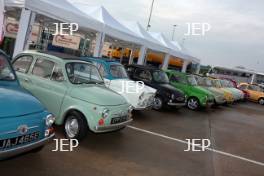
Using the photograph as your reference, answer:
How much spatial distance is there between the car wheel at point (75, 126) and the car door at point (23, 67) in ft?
4.26

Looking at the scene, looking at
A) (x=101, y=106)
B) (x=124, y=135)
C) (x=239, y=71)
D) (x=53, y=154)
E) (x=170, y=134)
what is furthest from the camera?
(x=239, y=71)

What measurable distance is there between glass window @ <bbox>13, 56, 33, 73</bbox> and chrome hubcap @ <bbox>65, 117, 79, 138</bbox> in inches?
63.5

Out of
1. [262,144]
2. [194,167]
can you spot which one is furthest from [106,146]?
[262,144]

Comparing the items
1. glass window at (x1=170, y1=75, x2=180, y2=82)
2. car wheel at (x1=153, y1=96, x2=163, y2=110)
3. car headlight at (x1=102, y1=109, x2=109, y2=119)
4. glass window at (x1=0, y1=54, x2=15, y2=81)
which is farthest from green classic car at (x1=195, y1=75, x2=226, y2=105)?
glass window at (x1=0, y1=54, x2=15, y2=81)

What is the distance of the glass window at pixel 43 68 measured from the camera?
6688 mm

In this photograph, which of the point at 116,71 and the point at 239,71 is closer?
the point at 116,71

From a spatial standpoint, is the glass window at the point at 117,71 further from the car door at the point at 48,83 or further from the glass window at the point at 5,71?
the glass window at the point at 5,71

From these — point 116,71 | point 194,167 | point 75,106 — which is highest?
point 116,71

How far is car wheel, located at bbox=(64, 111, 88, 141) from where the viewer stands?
240 inches

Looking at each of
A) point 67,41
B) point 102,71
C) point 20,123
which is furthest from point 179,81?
point 20,123

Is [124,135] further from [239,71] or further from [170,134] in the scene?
[239,71]

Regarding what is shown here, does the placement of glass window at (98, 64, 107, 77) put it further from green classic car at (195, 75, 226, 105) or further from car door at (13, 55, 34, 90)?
green classic car at (195, 75, 226, 105)

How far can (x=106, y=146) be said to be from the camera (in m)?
6.36

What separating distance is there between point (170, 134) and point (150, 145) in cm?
161
